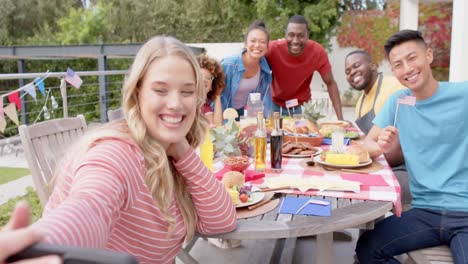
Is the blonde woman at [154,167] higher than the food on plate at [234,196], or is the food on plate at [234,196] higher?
the blonde woman at [154,167]

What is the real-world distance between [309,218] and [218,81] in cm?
189

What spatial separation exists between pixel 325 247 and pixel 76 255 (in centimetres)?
124

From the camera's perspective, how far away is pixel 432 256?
177cm

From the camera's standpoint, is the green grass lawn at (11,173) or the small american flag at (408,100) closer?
the small american flag at (408,100)

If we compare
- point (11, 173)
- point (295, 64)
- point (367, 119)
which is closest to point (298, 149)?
point (367, 119)

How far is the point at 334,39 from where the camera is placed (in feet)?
47.2

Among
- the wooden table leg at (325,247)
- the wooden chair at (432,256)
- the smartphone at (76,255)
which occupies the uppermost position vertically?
the smartphone at (76,255)

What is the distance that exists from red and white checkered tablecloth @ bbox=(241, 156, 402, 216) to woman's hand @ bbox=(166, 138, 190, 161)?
0.55 m

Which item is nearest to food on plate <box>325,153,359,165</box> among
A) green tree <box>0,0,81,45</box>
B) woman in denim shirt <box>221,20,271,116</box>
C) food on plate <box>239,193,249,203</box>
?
food on plate <box>239,193,249,203</box>

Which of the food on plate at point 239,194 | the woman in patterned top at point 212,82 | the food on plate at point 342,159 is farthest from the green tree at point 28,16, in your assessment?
the food on plate at point 239,194

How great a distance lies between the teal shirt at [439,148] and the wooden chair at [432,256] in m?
0.22

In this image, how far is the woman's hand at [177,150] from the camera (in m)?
1.25

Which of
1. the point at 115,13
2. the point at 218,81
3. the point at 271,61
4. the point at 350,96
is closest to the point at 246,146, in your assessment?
the point at 218,81

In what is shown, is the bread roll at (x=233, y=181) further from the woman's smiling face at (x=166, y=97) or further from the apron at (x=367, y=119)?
the apron at (x=367, y=119)
